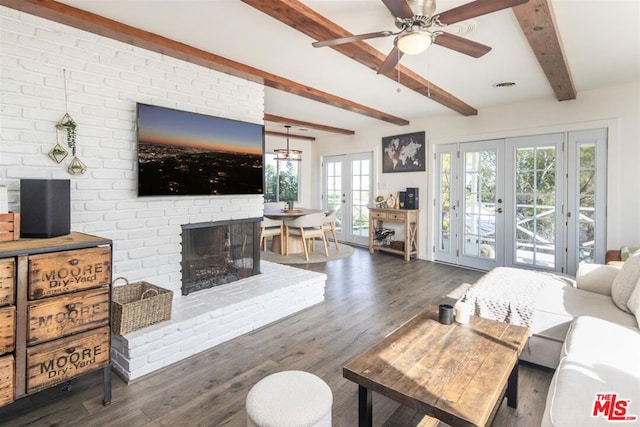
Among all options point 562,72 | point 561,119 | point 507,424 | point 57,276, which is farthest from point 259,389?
point 561,119

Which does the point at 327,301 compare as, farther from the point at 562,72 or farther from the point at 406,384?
the point at 562,72

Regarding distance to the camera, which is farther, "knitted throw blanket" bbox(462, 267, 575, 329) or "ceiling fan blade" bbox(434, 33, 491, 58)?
"knitted throw blanket" bbox(462, 267, 575, 329)

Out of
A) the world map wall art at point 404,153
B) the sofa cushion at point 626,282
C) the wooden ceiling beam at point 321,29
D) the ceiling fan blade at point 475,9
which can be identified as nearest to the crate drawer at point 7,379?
the wooden ceiling beam at point 321,29

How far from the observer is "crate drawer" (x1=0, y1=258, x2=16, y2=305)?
61.9 inches

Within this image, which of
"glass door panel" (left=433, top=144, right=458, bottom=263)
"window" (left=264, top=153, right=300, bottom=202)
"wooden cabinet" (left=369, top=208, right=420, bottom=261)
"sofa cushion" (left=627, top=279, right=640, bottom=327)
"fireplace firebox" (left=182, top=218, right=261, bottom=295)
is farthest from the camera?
"window" (left=264, top=153, right=300, bottom=202)

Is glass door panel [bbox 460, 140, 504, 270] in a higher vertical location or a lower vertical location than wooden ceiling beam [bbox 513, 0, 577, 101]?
lower

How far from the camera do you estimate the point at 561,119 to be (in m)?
4.35

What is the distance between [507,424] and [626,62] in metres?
3.51

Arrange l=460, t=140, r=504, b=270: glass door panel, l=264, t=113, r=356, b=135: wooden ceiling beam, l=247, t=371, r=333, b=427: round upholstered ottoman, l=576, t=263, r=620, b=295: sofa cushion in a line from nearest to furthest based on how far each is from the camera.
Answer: l=247, t=371, r=333, b=427: round upholstered ottoman, l=576, t=263, r=620, b=295: sofa cushion, l=460, t=140, r=504, b=270: glass door panel, l=264, t=113, r=356, b=135: wooden ceiling beam

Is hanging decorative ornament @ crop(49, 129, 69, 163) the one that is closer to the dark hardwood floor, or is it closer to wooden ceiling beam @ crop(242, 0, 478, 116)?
the dark hardwood floor

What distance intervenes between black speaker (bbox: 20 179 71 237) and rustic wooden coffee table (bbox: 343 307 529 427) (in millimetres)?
1842

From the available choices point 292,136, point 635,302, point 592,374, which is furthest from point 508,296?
point 292,136

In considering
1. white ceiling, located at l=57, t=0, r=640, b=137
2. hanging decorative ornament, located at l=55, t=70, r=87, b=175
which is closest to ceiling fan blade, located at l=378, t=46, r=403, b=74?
white ceiling, located at l=57, t=0, r=640, b=137

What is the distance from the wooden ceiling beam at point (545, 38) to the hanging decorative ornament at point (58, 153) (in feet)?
10.2
